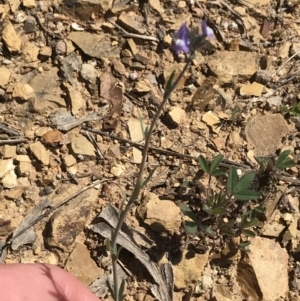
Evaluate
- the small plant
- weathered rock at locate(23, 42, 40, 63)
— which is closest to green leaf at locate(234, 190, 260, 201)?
the small plant

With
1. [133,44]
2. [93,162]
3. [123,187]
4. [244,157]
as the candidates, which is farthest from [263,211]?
[133,44]

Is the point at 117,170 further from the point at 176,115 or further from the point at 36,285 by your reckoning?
the point at 36,285

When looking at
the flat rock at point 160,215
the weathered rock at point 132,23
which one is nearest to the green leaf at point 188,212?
the flat rock at point 160,215

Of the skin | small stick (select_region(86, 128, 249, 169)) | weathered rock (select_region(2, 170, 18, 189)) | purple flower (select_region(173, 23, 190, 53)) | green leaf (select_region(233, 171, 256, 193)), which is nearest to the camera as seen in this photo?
purple flower (select_region(173, 23, 190, 53))

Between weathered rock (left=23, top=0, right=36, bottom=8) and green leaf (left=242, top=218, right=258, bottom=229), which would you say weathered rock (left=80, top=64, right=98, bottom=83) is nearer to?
weathered rock (left=23, top=0, right=36, bottom=8)

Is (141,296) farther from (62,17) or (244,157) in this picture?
(62,17)

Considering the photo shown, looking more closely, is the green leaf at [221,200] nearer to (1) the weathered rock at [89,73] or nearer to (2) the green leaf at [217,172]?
(2) the green leaf at [217,172]
